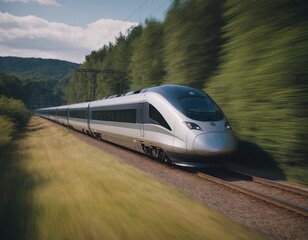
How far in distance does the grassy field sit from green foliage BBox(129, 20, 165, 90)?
14051mm

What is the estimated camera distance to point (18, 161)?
40.7 feet

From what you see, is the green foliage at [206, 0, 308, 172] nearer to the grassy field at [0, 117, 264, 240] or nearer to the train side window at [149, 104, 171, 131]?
the train side window at [149, 104, 171, 131]

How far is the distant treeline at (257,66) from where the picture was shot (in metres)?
8.91

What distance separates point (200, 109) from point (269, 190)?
3379 mm

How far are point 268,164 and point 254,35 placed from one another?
14.2ft

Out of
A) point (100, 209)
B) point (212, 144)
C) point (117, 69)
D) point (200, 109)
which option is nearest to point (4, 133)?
point (200, 109)

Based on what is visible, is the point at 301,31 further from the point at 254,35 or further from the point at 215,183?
the point at 215,183

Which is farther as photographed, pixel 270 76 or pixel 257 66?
pixel 257 66

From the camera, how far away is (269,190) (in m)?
7.82

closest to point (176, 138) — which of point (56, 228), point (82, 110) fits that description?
point (56, 228)

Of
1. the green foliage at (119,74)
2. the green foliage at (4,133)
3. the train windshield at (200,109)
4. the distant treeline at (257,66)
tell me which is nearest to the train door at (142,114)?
the train windshield at (200,109)

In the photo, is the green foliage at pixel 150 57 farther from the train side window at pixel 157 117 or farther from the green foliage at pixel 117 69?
the train side window at pixel 157 117

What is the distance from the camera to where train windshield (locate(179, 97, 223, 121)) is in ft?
32.0

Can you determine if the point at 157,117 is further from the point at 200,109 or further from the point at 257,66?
the point at 257,66
